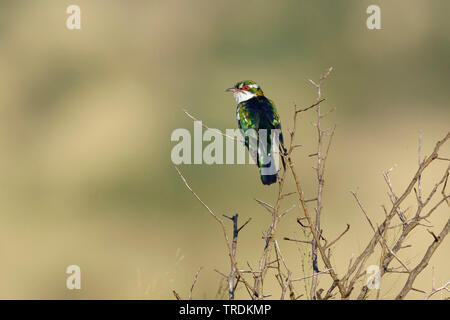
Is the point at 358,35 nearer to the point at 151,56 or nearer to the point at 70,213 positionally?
the point at 151,56

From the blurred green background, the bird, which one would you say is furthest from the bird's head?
the blurred green background

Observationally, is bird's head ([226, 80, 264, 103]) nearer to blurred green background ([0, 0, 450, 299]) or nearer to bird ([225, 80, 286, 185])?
bird ([225, 80, 286, 185])

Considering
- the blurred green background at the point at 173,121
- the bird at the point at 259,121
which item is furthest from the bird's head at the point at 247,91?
the blurred green background at the point at 173,121

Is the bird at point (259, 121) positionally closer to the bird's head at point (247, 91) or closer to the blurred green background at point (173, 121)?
the bird's head at point (247, 91)

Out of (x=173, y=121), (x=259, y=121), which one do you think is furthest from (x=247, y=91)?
(x=173, y=121)

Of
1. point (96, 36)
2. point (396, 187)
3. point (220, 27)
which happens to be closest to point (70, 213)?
point (396, 187)

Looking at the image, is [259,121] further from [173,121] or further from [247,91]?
[173,121]

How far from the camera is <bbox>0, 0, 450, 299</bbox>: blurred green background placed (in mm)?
8422

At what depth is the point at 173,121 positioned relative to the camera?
11617 mm

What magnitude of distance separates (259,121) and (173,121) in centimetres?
688

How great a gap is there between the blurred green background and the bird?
1.92m

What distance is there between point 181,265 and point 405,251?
8.47 ft

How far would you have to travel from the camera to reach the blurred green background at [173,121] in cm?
842

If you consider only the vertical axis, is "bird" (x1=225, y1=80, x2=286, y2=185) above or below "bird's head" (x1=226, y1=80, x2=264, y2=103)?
below
